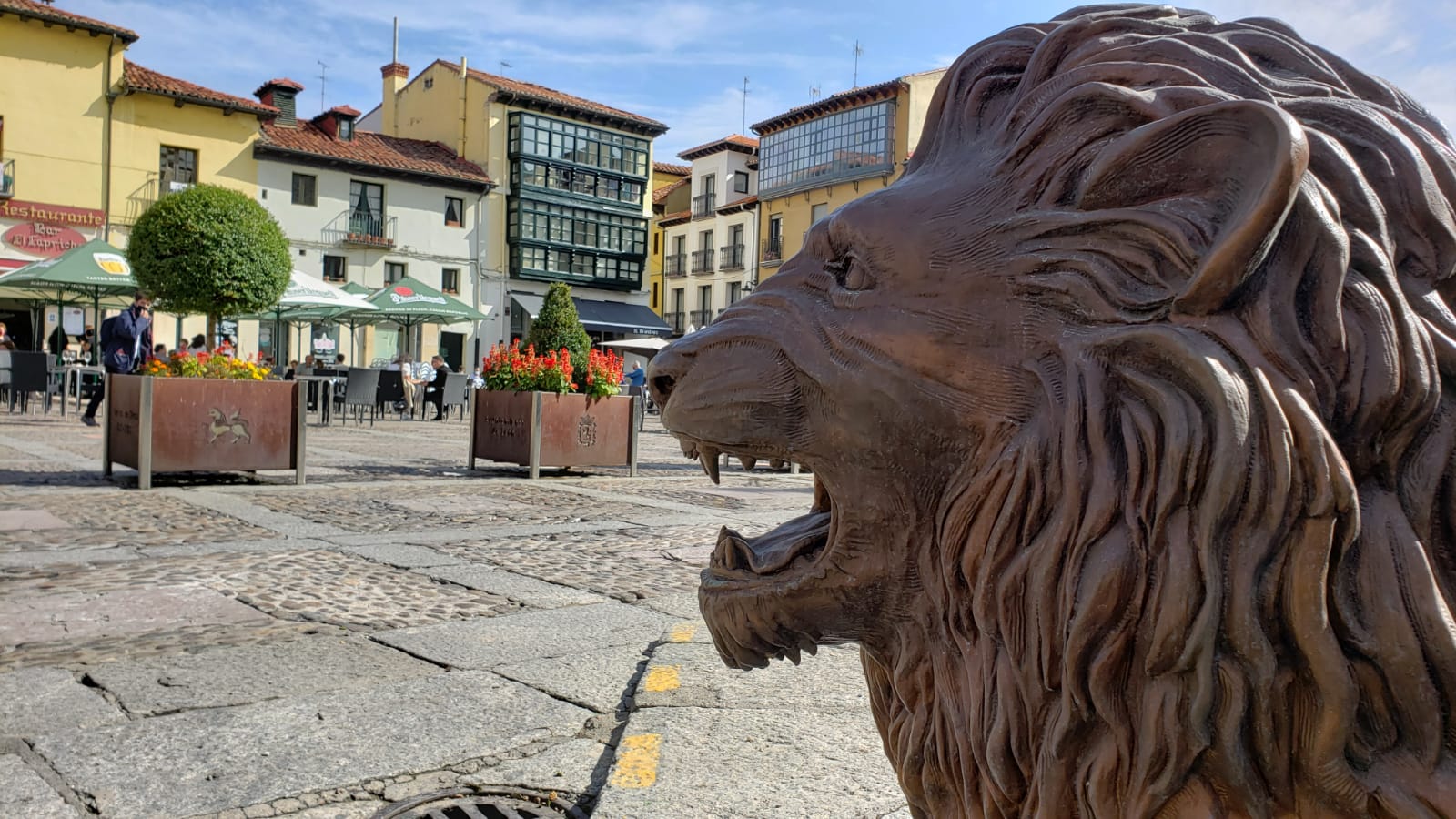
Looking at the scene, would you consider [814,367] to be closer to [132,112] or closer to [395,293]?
[395,293]

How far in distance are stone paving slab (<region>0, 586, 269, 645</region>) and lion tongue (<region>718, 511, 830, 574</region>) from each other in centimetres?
331

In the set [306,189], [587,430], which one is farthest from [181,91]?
[587,430]

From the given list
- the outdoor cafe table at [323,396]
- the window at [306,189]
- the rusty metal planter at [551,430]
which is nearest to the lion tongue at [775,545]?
the rusty metal planter at [551,430]

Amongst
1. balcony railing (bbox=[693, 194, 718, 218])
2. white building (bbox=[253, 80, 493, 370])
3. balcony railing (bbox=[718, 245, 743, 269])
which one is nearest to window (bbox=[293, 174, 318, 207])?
white building (bbox=[253, 80, 493, 370])

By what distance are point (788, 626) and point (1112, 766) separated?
35 cm

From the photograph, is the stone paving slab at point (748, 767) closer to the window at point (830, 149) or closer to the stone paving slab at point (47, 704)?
the stone paving slab at point (47, 704)

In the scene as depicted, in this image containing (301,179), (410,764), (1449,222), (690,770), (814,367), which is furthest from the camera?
(301,179)

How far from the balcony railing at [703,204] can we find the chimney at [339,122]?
19.4 meters

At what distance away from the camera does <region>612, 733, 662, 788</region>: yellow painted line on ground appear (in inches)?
88.2

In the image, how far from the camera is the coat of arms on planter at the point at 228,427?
8047mm

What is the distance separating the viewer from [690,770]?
2.30m

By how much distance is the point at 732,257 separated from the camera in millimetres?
49875

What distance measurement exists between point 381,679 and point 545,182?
3927cm

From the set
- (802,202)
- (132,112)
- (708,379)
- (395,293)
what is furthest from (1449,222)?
(802,202)
